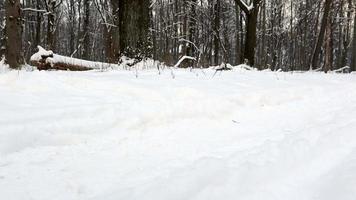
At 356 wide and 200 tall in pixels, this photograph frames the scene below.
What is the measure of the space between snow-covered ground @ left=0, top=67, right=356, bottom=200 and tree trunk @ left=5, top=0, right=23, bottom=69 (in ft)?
17.4

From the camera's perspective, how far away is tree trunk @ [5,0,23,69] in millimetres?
9406

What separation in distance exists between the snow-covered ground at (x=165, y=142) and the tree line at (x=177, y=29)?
12.9 ft

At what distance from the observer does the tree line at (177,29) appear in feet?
29.1

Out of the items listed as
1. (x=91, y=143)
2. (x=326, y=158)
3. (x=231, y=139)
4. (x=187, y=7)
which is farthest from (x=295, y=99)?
(x=187, y=7)

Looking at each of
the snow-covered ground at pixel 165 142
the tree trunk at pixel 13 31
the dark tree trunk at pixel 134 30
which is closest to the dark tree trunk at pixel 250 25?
the dark tree trunk at pixel 134 30

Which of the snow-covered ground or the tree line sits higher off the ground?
the tree line

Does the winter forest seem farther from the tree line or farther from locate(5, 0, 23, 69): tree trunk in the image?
locate(5, 0, 23, 69): tree trunk

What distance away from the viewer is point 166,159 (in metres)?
2.85

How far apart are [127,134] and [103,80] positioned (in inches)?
68.1

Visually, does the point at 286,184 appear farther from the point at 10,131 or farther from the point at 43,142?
the point at 10,131

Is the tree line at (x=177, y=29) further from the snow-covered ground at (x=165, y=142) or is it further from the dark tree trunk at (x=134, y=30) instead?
the snow-covered ground at (x=165, y=142)

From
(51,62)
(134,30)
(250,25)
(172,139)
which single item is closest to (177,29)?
(250,25)

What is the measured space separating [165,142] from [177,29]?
25.0m

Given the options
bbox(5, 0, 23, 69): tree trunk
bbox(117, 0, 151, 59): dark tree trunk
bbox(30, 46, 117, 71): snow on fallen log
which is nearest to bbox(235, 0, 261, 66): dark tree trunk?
bbox(117, 0, 151, 59): dark tree trunk
